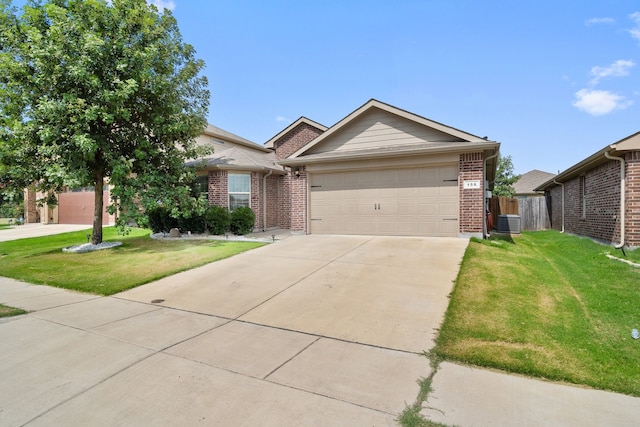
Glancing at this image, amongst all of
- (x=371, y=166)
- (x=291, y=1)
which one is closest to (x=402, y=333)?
(x=371, y=166)

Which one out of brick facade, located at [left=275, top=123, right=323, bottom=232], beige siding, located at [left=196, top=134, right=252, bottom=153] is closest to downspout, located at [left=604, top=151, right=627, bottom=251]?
brick facade, located at [left=275, top=123, right=323, bottom=232]

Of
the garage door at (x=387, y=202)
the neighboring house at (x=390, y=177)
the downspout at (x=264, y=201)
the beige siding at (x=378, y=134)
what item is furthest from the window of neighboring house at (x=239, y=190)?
the beige siding at (x=378, y=134)

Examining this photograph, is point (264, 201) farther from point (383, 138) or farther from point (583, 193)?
point (583, 193)

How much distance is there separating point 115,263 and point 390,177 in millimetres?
8394

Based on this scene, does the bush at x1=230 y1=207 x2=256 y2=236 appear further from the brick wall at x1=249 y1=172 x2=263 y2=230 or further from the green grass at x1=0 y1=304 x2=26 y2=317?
the green grass at x1=0 y1=304 x2=26 y2=317

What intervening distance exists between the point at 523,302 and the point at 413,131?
7.26m

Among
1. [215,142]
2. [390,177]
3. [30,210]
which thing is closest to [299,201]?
[390,177]

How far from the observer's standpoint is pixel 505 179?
37.5 metres

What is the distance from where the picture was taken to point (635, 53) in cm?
1008

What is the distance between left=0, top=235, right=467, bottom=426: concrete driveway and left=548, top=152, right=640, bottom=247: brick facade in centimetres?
574

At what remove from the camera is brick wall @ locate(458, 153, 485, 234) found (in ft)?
31.8

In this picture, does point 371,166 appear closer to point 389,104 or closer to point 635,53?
point 389,104

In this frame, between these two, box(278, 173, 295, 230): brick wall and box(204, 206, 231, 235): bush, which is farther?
box(278, 173, 295, 230): brick wall

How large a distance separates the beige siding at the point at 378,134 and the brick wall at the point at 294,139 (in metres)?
7.11
